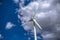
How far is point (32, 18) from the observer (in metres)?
70.7

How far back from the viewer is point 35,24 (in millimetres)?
70625

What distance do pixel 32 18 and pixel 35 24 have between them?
3052 mm
